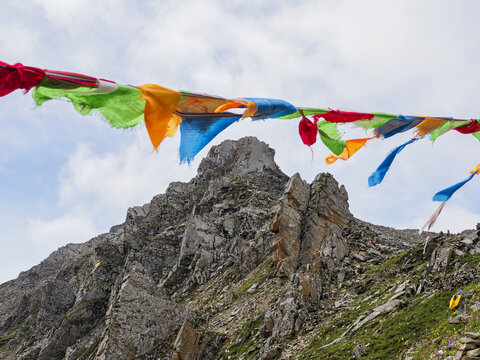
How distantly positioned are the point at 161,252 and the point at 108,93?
59.3 m

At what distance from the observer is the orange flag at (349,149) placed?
10438mm

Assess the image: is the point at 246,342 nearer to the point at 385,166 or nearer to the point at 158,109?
the point at 385,166

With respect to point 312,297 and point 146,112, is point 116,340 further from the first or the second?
point 146,112

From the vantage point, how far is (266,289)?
114ft

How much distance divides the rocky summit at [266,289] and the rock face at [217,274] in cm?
15

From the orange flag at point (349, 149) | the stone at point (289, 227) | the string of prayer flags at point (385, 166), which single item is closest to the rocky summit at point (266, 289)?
the stone at point (289, 227)

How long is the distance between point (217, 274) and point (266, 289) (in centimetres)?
1436

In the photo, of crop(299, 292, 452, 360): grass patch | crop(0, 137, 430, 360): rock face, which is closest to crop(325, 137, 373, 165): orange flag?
crop(299, 292, 452, 360): grass patch

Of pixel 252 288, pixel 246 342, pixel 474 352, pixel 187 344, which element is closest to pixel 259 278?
pixel 252 288

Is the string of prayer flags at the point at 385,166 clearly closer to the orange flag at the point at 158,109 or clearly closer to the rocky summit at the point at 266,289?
the rocky summit at the point at 266,289

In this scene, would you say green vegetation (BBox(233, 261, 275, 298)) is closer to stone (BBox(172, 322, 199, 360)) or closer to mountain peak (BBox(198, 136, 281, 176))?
stone (BBox(172, 322, 199, 360))

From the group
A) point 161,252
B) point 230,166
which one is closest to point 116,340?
point 161,252

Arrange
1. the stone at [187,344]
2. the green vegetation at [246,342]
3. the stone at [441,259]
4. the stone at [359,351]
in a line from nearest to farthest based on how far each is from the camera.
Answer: the stone at [359,351]
the stone at [441,259]
the green vegetation at [246,342]
the stone at [187,344]

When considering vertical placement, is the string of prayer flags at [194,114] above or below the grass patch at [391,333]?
above
